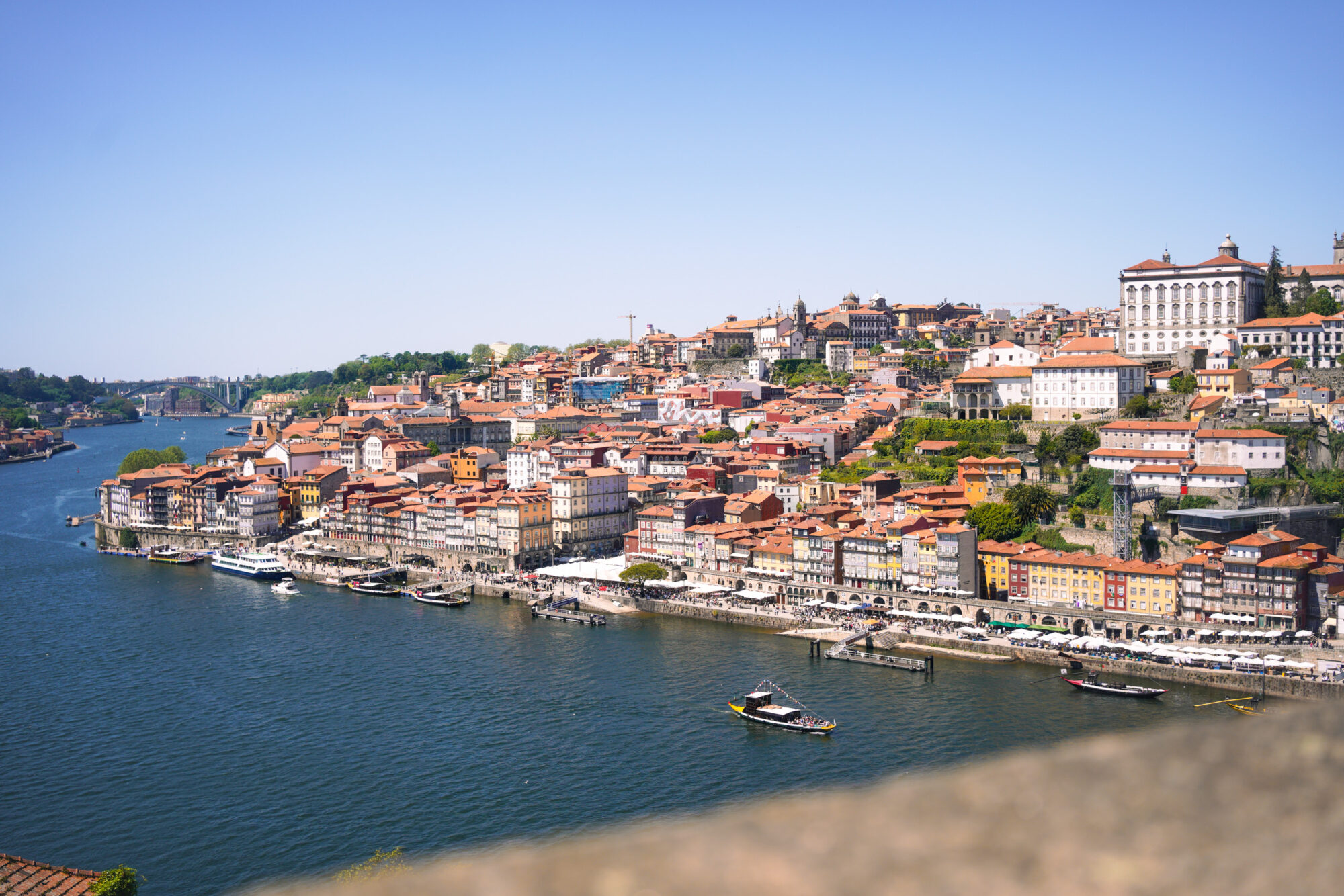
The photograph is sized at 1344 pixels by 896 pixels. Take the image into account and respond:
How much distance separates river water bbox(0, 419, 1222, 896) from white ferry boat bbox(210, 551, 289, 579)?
4.40 meters

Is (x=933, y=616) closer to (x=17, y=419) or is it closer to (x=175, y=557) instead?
(x=175, y=557)

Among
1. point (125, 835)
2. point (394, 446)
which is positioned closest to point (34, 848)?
point (125, 835)

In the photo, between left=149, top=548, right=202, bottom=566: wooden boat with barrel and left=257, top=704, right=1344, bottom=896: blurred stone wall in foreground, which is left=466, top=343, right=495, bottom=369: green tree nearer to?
left=149, top=548, right=202, bottom=566: wooden boat with barrel

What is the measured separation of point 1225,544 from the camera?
59.8 feet

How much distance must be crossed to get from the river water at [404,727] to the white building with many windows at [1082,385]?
10.6 m

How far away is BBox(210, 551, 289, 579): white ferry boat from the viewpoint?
2598cm

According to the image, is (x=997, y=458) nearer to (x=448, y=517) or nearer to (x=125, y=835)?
(x=448, y=517)

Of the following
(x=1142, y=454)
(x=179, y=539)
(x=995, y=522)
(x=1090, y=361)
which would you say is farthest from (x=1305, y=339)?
(x=179, y=539)

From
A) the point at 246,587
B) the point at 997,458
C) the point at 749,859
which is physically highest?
the point at 749,859

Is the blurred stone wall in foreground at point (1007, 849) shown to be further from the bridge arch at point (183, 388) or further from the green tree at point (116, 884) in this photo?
the bridge arch at point (183, 388)

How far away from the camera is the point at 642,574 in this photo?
22.5m

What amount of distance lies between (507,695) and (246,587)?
38.6ft

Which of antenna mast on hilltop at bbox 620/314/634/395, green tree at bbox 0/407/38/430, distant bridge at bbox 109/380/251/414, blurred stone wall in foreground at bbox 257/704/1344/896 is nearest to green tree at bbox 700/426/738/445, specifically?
antenna mast on hilltop at bbox 620/314/634/395

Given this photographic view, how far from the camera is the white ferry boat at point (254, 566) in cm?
2598
